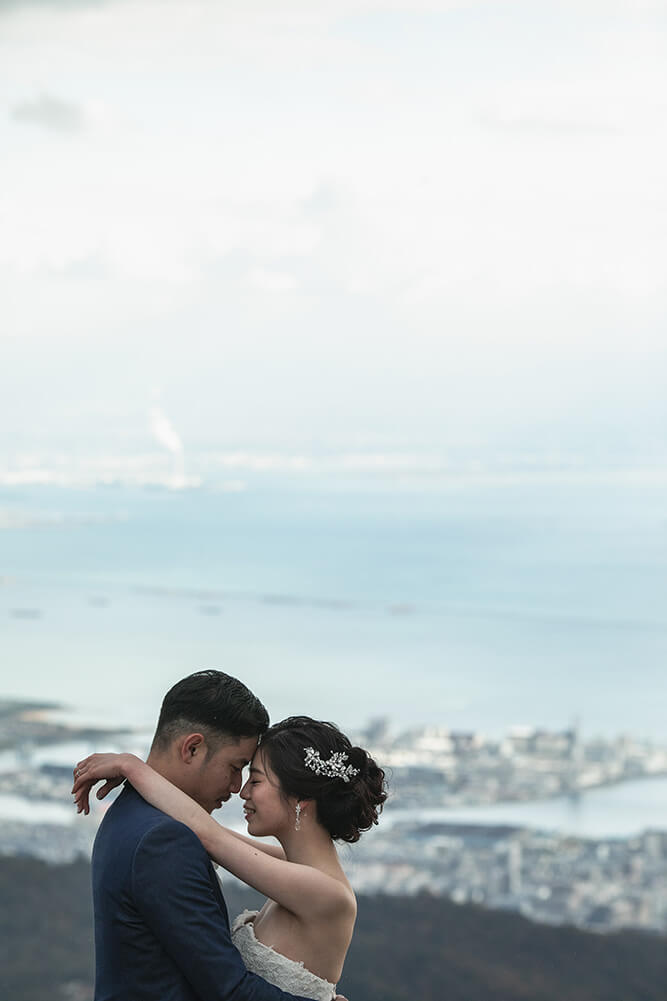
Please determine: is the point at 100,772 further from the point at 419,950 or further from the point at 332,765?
the point at 419,950

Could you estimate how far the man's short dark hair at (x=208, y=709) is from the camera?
1.49 meters

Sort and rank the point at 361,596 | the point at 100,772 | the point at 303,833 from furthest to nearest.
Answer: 1. the point at 361,596
2. the point at 303,833
3. the point at 100,772

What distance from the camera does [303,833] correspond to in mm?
1572

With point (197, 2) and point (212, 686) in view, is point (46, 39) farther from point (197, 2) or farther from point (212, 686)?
point (212, 686)

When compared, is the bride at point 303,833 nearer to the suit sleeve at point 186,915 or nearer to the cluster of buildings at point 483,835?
the suit sleeve at point 186,915

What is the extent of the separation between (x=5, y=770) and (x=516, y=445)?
478 cm

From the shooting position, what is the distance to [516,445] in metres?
9.77

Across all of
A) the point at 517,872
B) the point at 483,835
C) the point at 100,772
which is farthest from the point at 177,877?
the point at 517,872

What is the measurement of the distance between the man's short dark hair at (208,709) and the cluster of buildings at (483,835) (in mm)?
5952

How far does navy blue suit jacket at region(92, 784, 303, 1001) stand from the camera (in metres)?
1.34

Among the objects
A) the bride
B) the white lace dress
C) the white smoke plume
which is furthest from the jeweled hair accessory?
the white smoke plume

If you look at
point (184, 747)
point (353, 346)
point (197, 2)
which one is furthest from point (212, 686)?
point (353, 346)

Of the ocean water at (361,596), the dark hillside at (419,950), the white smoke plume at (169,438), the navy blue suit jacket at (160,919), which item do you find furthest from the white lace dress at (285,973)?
the ocean water at (361,596)

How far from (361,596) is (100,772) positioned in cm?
879
